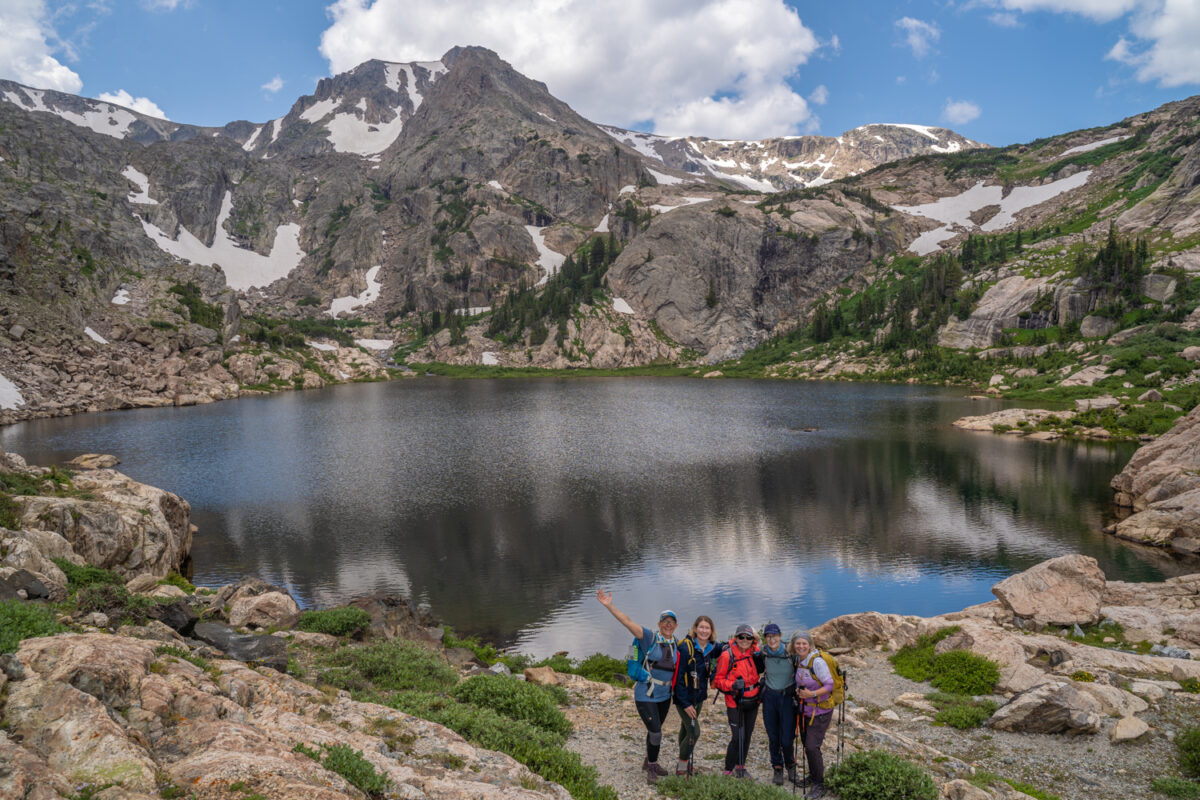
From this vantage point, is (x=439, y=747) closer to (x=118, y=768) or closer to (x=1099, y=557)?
(x=118, y=768)

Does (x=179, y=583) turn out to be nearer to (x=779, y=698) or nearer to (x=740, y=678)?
(x=740, y=678)

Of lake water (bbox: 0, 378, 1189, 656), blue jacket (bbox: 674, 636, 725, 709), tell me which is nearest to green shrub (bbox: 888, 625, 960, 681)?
lake water (bbox: 0, 378, 1189, 656)

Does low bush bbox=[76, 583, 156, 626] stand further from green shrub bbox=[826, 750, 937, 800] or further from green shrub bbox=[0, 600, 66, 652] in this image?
green shrub bbox=[826, 750, 937, 800]

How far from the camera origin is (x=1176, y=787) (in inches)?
449

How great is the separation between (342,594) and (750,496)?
3031cm

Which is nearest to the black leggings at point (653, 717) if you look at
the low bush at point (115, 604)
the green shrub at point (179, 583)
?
the low bush at point (115, 604)

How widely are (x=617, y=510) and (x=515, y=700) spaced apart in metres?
29.7

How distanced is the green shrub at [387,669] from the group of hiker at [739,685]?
630 centimetres

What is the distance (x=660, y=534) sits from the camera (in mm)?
38781

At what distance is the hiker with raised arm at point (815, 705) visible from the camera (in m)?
10.8

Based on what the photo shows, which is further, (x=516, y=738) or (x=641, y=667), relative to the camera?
(x=516, y=738)

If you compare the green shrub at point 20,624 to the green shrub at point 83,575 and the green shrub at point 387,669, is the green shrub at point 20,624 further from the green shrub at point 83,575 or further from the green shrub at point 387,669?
the green shrub at point 83,575

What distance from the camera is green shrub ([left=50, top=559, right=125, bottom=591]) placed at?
58.5 feet

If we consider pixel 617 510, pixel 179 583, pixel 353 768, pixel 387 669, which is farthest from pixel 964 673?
pixel 179 583
